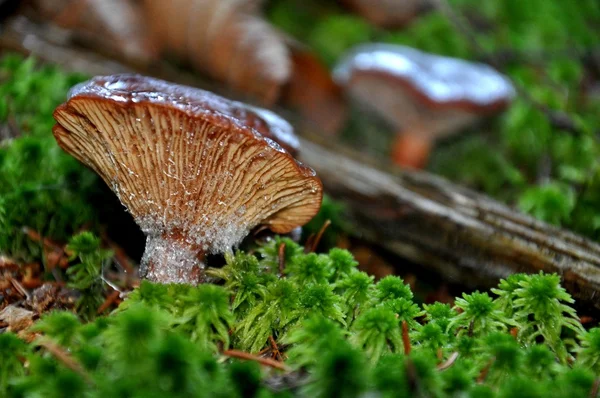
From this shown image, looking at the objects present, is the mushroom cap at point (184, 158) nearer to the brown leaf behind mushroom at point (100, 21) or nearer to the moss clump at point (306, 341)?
the moss clump at point (306, 341)

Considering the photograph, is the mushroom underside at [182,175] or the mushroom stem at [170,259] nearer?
the mushroom underside at [182,175]

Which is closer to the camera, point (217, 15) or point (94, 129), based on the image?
point (94, 129)

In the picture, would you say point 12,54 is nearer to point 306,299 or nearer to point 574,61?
point 306,299

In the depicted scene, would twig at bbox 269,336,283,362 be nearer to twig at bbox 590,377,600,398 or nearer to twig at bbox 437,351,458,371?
twig at bbox 437,351,458,371

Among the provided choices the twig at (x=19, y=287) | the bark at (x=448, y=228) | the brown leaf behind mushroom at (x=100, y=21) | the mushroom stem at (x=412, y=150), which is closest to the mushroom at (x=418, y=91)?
the mushroom stem at (x=412, y=150)

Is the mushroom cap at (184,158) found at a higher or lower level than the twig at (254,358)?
higher

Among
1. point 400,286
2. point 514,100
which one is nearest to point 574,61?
point 514,100

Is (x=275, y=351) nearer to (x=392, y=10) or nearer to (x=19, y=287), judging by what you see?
(x=19, y=287)
